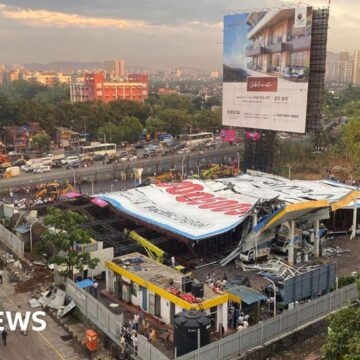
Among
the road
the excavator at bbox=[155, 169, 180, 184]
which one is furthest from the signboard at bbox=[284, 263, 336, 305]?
the road

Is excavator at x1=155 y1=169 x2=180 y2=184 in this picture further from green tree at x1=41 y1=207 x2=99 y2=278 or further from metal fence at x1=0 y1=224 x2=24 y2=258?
green tree at x1=41 y1=207 x2=99 y2=278

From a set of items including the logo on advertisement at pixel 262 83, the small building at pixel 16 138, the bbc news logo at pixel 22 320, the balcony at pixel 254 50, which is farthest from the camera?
the small building at pixel 16 138

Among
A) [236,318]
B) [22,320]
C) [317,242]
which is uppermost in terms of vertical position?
[317,242]

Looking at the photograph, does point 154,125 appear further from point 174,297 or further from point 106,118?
point 174,297

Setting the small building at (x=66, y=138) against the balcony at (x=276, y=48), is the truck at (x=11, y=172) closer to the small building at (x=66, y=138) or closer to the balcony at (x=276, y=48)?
the small building at (x=66, y=138)

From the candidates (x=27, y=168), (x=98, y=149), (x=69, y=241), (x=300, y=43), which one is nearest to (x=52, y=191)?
(x=27, y=168)

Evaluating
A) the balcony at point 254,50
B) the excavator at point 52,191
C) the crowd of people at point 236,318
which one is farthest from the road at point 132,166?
the crowd of people at point 236,318
